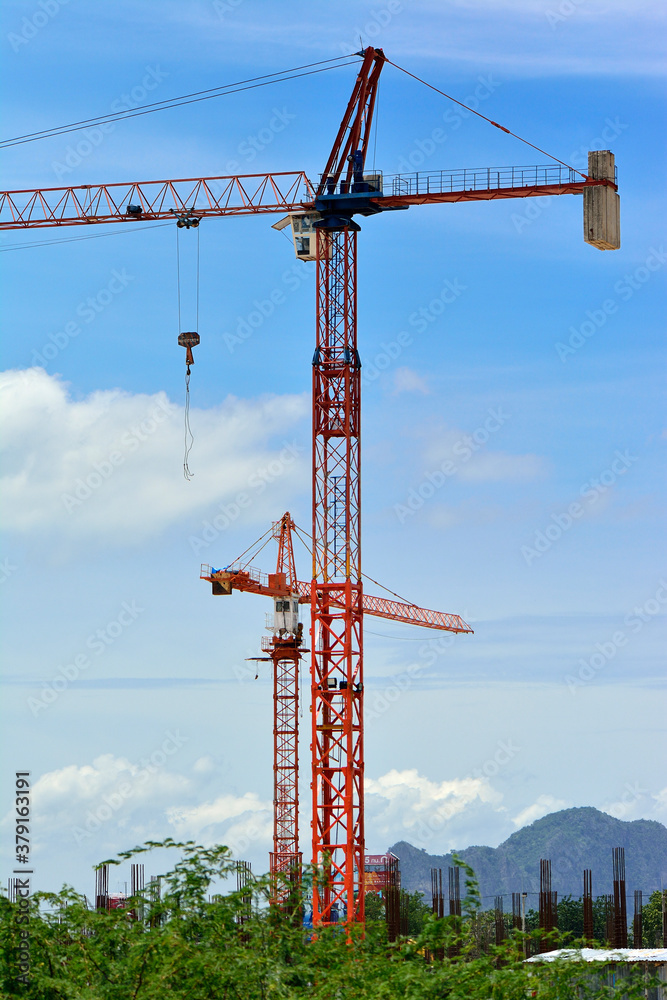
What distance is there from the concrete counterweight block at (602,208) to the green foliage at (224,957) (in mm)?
40115

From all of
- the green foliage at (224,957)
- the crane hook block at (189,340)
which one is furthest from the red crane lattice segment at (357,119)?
the green foliage at (224,957)

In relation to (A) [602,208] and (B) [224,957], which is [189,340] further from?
(B) [224,957]

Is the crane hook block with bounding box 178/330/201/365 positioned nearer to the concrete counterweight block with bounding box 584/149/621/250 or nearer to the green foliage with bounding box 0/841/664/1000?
the concrete counterweight block with bounding box 584/149/621/250

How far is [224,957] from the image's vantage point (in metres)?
19.1

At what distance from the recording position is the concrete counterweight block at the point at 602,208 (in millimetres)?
56938

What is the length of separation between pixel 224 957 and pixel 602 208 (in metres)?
44.5

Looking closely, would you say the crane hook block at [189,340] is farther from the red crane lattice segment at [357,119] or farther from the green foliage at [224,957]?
the green foliage at [224,957]

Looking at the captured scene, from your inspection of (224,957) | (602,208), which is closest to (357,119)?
(602,208)

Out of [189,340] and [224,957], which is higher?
[189,340]

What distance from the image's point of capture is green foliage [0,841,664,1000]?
1870 cm

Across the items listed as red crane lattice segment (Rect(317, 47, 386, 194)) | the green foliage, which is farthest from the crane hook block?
the green foliage

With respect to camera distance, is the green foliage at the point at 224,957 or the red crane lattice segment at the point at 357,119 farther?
the red crane lattice segment at the point at 357,119

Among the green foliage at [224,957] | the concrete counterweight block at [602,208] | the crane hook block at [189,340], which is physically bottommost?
the green foliage at [224,957]

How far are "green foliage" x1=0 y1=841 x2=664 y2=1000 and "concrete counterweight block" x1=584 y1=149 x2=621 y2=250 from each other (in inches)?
1579
